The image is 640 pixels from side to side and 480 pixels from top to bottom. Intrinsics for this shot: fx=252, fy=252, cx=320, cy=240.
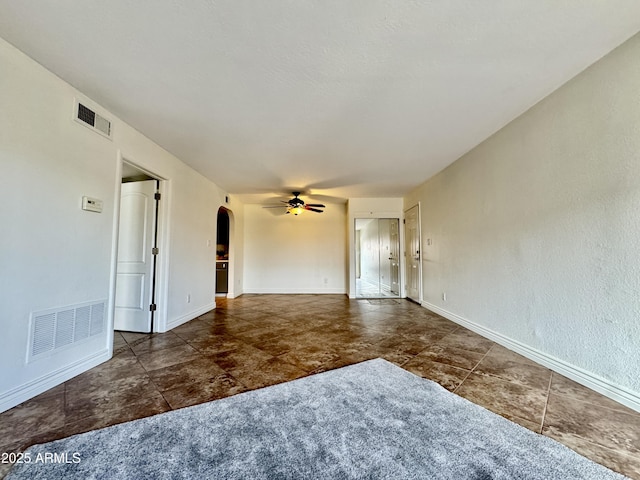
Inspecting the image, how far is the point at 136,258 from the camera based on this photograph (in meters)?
3.49

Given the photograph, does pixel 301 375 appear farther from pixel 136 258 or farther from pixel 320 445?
pixel 136 258

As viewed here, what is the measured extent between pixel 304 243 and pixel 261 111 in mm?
4850

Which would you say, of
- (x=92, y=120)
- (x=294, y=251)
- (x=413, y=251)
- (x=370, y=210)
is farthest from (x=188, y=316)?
(x=413, y=251)

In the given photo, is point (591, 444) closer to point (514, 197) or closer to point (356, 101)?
point (514, 197)

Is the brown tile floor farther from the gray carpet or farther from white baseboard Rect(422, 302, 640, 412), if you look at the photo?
the gray carpet

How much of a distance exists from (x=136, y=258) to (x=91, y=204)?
1390mm

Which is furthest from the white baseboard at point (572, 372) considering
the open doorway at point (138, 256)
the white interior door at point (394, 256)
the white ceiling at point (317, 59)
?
the open doorway at point (138, 256)

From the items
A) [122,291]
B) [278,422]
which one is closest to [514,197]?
[278,422]

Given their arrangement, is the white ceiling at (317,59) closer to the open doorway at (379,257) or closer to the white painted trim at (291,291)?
the open doorway at (379,257)

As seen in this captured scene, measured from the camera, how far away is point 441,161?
3.88 meters

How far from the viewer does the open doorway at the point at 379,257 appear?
6551 millimetres

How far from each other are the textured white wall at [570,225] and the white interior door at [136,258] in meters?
4.41

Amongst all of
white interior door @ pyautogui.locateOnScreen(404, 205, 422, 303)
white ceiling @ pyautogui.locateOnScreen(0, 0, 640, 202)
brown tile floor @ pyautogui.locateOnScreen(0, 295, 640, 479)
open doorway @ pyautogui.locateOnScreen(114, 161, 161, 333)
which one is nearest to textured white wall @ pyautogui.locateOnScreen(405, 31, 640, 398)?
white ceiling @ pyautogui.locateOnScreen(0, 0, 640, 202)

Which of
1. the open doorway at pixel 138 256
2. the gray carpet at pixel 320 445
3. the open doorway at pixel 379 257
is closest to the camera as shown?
the gray carpet at pixel 320 445
